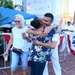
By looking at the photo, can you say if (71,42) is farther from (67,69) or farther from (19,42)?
(19,42)

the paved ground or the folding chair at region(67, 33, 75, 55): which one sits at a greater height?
the folding chair at region(67, 33, 75, 55)

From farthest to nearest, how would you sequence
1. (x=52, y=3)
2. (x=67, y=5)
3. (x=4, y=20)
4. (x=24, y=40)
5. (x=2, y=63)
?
(x=67, y=5) < (x=52, y=3) < (x=2, y=63) < (x=4, y=20) < (x=24, y=40)

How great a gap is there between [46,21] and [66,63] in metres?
3.65

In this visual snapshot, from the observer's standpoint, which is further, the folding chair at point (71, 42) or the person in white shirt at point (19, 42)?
the folding chair at point (71, 42)

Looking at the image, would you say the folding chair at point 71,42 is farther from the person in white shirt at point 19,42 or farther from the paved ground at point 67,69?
the person in white shirt at point 19,42

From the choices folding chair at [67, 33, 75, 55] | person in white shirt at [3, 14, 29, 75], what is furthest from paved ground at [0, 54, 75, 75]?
person in white shirt at [3, 14, 29, 75]

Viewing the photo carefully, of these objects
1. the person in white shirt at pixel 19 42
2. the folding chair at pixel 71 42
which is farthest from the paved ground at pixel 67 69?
the person in white shirt at pixel 19 42

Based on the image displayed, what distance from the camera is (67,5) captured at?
16.4 metres

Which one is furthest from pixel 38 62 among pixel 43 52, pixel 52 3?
pixel 52 3

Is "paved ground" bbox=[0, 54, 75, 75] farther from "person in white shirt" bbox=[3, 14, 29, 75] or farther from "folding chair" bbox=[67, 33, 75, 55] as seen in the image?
"person in white shirt" bbox=[3, 14, 29, 75]

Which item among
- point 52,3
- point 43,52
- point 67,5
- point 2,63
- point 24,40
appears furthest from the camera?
point 67,5

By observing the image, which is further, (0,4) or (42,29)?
(0,4)

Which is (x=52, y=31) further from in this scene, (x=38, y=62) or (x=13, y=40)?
(x=13, y=40)

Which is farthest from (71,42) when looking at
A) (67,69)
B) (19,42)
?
(19,42)
